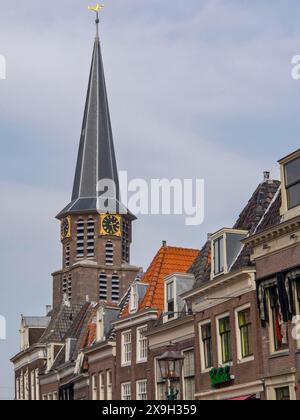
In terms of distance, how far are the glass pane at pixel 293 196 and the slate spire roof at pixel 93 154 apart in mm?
62226

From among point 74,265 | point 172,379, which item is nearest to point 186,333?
point 172,379

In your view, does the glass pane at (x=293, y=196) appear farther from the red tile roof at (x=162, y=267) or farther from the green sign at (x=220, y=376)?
the red tile roof at (x=162, y=267)

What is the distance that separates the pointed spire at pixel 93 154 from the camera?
88.7 m

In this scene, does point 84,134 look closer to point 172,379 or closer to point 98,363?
point 98,363

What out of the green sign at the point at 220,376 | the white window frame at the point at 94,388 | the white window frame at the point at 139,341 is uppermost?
the white window frame at the point at 139,341

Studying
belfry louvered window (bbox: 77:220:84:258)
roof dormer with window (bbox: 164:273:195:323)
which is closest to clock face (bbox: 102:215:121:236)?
belfry louvered window (bbox: 77:220:84:258)

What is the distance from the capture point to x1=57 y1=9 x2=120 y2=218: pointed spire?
291 feet

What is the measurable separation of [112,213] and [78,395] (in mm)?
44140

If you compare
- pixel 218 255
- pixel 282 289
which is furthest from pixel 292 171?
pixel 218 255

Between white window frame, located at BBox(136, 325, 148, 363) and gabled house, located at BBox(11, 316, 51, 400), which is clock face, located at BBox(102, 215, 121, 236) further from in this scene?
white window frame, located at BBox(136, 325, 148, 363)

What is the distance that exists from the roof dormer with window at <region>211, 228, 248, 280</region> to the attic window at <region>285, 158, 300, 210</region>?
341 cm

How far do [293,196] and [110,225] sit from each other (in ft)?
209

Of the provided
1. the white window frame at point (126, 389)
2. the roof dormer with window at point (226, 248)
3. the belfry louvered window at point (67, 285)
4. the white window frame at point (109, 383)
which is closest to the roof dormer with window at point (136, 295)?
the white window frame at point (126, 389)

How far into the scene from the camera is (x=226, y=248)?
29.7m
